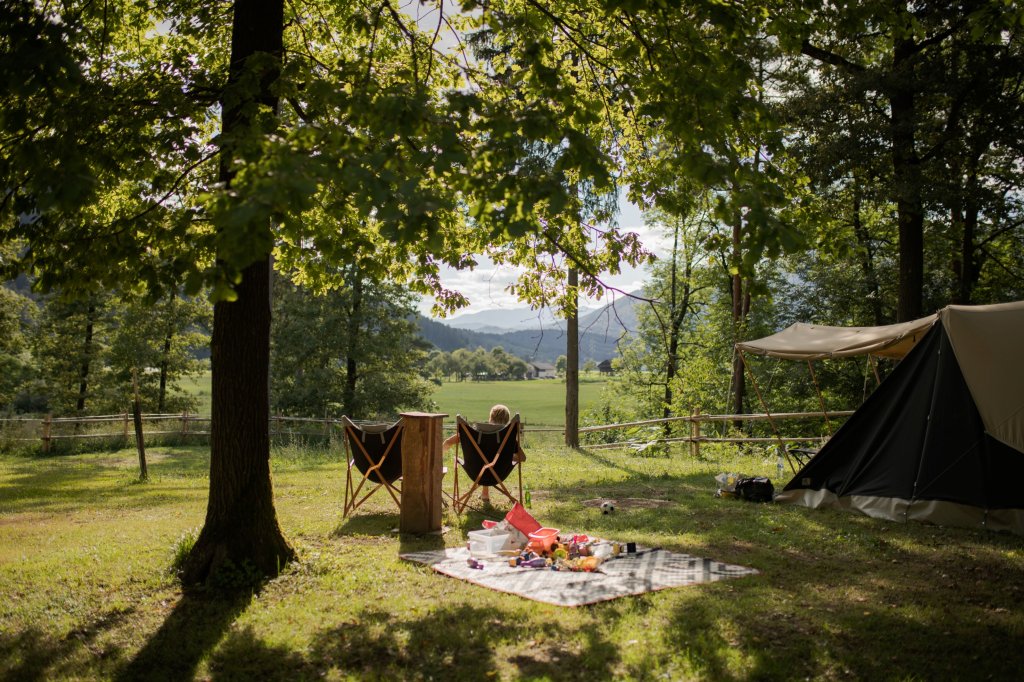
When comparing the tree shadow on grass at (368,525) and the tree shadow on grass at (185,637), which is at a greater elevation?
the tree shadow on grass at (368,525)

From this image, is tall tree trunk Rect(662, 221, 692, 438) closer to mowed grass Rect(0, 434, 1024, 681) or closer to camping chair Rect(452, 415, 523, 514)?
camping chair Rect(452, 415, 523, 514)

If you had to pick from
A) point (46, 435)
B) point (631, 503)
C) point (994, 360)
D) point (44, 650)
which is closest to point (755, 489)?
point (631, 503)

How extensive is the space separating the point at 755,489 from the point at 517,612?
4440 mm

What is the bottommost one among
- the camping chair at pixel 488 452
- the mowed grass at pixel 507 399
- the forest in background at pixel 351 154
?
the mowed grass at pixel 507 399

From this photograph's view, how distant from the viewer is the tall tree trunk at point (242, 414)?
15.0ft

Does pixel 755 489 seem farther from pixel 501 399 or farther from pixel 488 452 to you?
pixel 501 399

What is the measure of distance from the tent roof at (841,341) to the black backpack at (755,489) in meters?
1.58

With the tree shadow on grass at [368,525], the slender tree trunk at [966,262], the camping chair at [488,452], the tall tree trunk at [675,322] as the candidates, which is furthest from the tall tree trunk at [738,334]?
the tree shadow on grass at [368,525]

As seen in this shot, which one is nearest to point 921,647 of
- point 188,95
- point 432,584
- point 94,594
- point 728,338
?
point 432,584

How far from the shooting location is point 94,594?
4.33 m

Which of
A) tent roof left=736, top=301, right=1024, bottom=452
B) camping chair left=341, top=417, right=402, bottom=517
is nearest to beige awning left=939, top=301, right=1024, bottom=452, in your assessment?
tent roof left=736, top=301, right=1024, bottom=452

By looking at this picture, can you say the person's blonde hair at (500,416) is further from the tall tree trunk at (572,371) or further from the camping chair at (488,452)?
the tall tree trunk at (572,371)

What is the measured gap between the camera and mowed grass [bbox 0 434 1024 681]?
10.8ft

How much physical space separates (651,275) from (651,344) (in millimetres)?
2723
